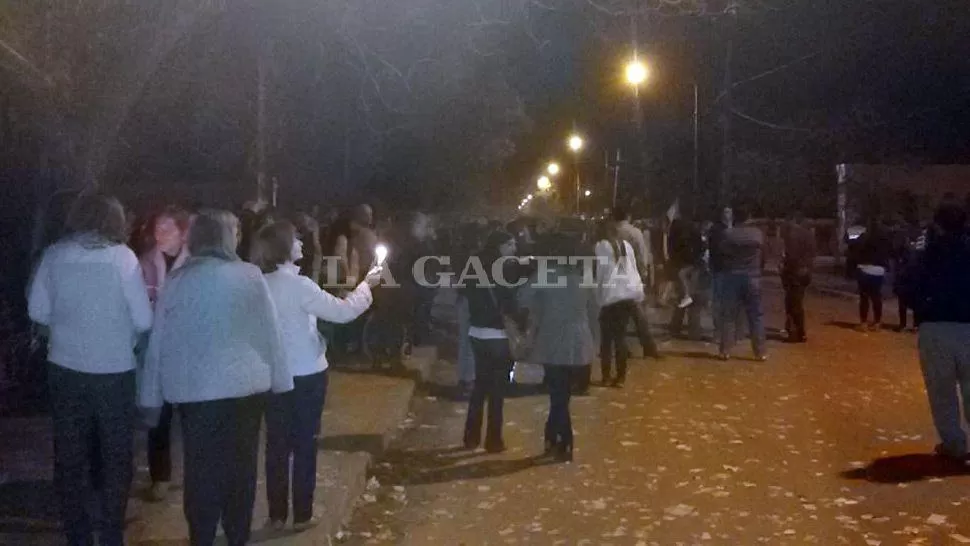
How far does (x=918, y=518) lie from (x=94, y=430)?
532 cm

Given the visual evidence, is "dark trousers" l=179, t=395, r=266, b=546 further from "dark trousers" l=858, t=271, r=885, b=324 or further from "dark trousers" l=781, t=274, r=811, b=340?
"dark trousers" l=858, t=271, r=885, b=324

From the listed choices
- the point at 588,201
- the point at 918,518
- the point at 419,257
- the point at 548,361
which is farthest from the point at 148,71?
the point at 588,201

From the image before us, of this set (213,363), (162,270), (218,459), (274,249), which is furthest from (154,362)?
(162,270)

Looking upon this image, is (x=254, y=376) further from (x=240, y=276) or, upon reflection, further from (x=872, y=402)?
(x=872, y=402)

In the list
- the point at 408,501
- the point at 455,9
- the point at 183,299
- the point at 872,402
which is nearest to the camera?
the point at 183,299

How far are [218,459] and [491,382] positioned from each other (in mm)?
4123

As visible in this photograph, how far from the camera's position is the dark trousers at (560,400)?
30.7 ft

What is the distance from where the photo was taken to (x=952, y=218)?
366 inches

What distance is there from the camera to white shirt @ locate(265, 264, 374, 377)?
6602 mm

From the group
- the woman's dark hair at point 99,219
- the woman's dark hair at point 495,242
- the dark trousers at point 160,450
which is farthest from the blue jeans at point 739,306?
the woman's dark hair at point 99,219

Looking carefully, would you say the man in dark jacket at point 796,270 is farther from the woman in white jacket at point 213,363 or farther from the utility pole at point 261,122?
the woman in white jacket at point 213,363

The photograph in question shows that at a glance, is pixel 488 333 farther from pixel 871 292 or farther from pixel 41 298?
pixel 871 292

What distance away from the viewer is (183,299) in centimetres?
557

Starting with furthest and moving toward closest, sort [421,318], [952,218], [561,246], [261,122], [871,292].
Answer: [871,292] → [261,122] → [421,318] → [561,246] → [952,218]
